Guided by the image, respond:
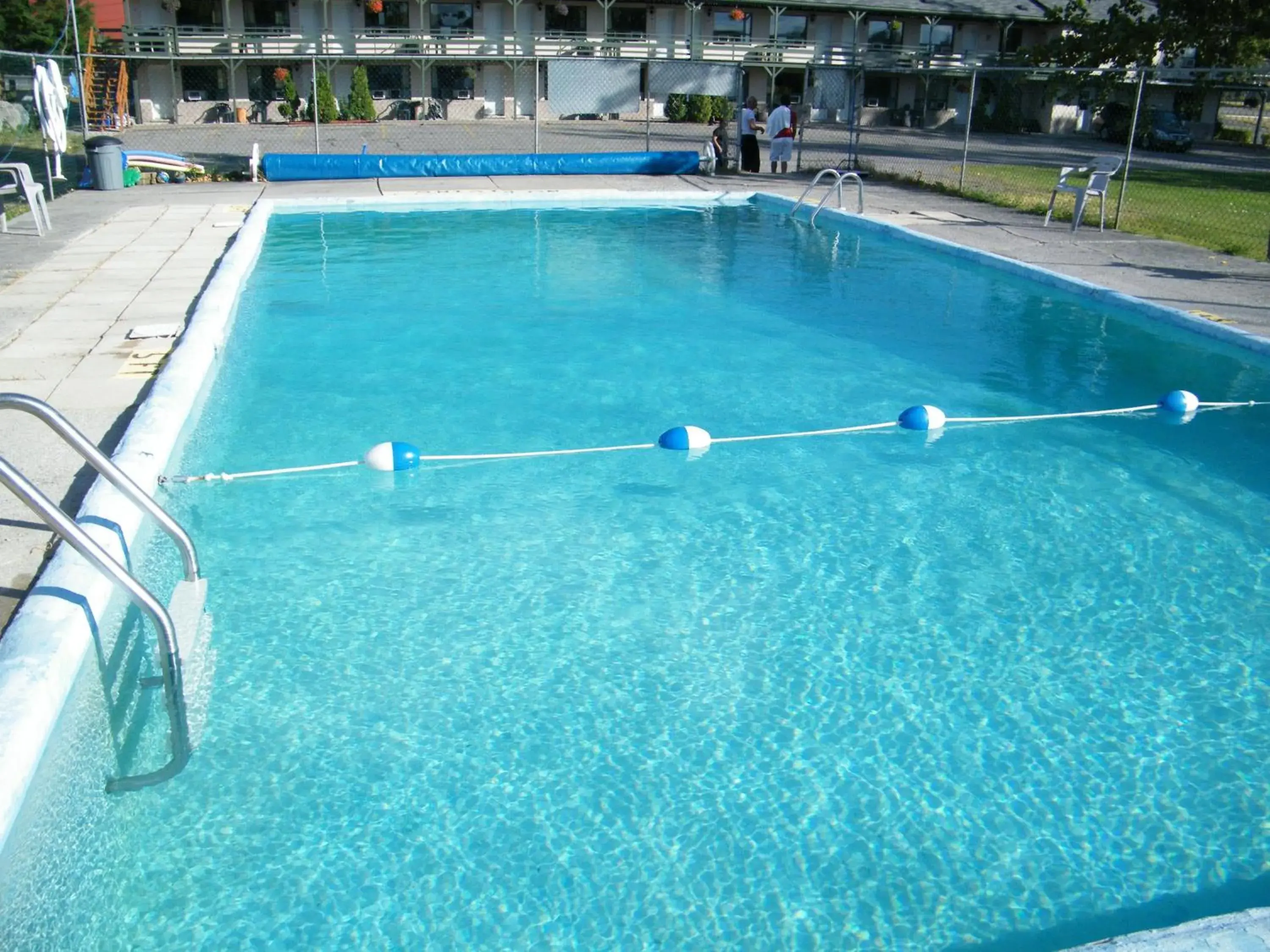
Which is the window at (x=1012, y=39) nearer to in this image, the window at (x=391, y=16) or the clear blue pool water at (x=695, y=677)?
the window at (x=391, y=16)

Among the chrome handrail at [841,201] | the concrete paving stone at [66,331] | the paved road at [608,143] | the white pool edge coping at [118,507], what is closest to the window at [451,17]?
the paved road at [608,143]

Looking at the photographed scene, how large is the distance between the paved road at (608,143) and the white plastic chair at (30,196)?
1030 cm

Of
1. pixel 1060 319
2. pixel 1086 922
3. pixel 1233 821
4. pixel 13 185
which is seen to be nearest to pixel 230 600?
pixel 1086 922

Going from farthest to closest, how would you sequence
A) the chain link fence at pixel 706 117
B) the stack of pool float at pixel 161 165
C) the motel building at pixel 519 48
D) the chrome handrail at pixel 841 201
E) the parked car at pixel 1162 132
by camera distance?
1. the motel building at pixel 519 48
2. the parked car at pixel 1162 132
3. the chain link fence at pixel 706 117
4. the stack of pool float at pixel 161 165
5. the chrome handrail at pixel 841 201

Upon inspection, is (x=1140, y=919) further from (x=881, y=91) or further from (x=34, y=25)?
(x=34, y=25)

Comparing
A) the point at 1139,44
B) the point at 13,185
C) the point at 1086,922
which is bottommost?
the point at 1086,922

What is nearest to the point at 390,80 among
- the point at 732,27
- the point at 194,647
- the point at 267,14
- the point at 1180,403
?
the point at 267,14

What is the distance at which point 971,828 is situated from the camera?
368 cm

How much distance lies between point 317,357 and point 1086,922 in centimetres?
752

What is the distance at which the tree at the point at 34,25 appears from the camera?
4631cm

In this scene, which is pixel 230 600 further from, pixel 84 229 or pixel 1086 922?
pixel 84 229

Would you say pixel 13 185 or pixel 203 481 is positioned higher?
pixel 13 185

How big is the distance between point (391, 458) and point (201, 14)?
38272 mm

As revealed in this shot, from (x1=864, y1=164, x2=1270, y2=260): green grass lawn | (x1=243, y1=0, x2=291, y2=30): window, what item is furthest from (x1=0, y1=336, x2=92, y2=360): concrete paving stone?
(x1=243, y1=0, x2=291, y2=30): window
